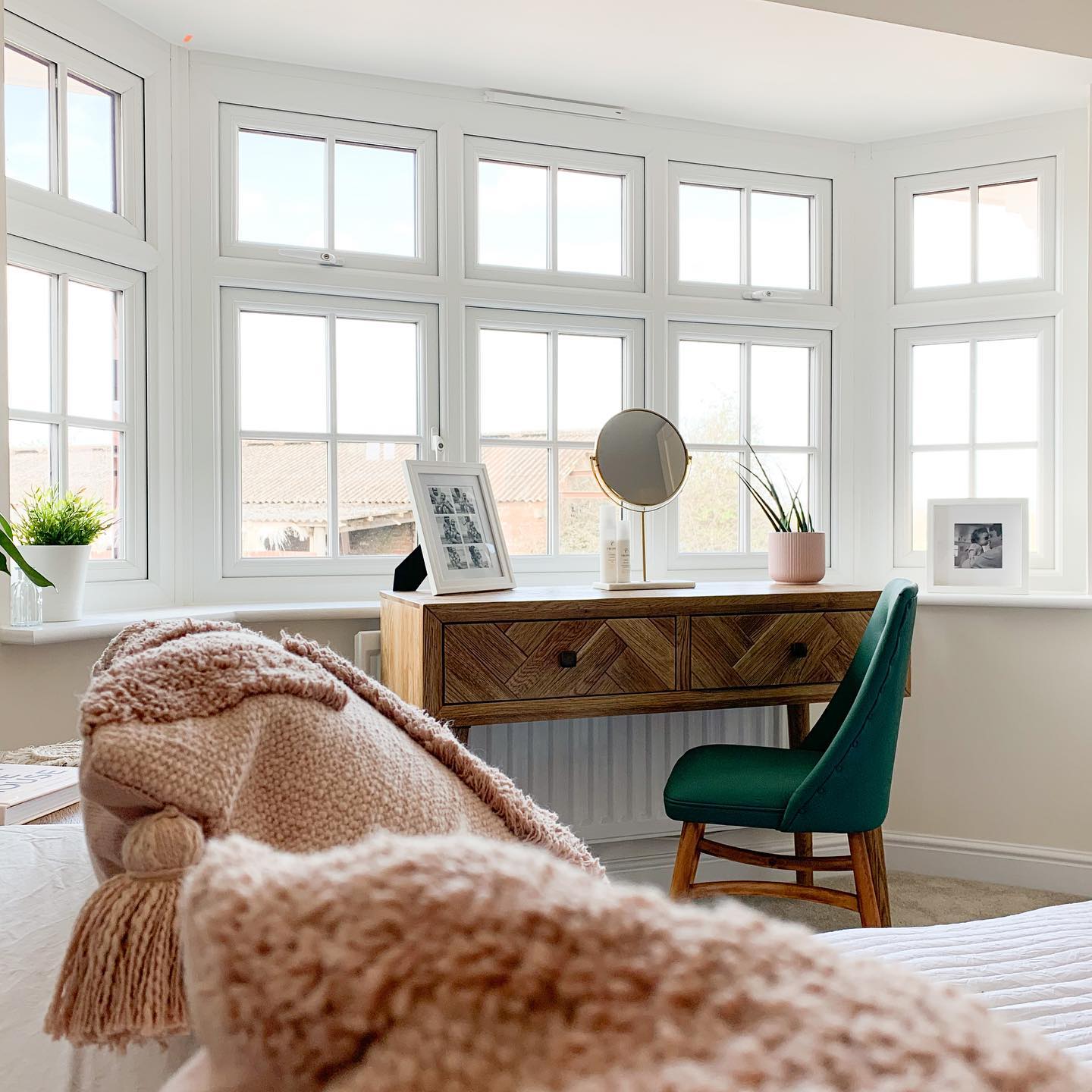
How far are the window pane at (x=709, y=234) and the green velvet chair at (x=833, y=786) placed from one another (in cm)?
119

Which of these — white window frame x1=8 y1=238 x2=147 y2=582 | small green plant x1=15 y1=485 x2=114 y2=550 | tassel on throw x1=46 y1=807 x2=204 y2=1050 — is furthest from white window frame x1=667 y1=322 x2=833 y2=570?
tassel on throw x1=46 y1=807 x2=204 y2=1050

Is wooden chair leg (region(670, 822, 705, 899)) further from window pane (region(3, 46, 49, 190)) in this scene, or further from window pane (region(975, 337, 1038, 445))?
window pane (region(3, 46, 49, 190))

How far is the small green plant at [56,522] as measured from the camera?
1969mm

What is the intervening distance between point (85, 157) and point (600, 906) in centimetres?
243

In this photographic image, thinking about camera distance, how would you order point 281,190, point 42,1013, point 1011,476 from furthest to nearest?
point 1011,476 → point 281,190 → point 42,1013

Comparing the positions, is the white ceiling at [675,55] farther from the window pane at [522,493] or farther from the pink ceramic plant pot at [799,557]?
the pink ceramic plant pot at [799,557]

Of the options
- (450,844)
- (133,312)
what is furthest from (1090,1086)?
(133,312)

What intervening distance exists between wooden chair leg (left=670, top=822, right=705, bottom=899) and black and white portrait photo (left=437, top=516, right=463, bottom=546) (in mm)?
802

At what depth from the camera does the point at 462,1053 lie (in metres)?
0.23

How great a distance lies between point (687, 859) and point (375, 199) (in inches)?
71.3

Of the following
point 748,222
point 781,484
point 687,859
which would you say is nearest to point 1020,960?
point 687,859

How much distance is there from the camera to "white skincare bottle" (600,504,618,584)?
2.34m

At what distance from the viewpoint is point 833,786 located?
195cm

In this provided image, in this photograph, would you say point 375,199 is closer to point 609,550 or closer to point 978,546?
point 609,550
